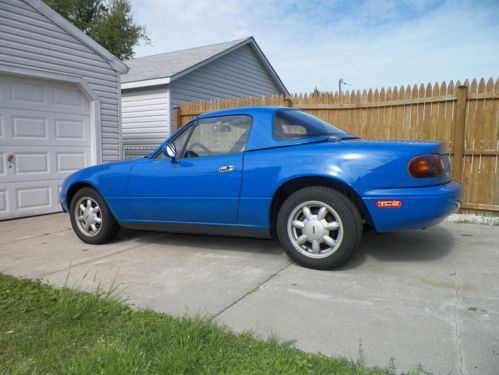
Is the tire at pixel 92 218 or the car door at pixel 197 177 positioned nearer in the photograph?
the car door at pixel 197 177

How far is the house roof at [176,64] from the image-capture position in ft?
37.2

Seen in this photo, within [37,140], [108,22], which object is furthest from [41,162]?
[108,22]

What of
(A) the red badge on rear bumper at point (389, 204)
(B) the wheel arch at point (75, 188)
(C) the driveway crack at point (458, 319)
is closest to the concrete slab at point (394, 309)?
(C) the driveway crack at point (458, 319)

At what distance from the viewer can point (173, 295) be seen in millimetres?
3168

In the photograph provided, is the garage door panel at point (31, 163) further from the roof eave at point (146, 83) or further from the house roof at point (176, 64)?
the house roof at point (176, 64)

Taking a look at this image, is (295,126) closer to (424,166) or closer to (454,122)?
(424,166)

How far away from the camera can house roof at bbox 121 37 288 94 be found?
11.3 metres

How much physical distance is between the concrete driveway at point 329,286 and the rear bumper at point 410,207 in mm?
497

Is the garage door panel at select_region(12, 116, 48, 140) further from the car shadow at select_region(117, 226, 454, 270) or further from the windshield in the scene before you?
the windshield

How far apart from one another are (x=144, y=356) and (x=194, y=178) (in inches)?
87.6

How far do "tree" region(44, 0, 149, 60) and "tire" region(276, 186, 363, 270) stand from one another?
2700cm

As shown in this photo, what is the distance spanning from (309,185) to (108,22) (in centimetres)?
2843

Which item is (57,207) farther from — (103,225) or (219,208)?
(219,208)

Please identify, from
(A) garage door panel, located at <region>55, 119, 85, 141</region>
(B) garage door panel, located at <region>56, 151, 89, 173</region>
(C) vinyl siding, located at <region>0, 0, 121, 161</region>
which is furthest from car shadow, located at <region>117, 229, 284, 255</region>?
(C) vinyl siding, located at <region>0, 0, 121, 161</region>
